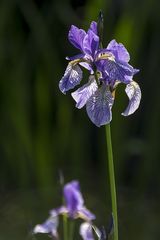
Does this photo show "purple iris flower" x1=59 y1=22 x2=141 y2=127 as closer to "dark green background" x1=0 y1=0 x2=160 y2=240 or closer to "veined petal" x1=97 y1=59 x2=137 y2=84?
"veined petal" x1=97 y1=59 x2=137 y2=84

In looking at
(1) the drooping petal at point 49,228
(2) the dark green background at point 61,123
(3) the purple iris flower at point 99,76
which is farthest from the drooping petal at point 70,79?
(2) the dark green background at point 61,123

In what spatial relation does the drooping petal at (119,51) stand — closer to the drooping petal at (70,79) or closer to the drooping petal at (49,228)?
the drooping petal at (70,79)

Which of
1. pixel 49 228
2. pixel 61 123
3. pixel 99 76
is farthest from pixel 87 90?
pixel 61 123

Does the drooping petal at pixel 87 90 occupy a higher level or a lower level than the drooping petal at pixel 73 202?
higher

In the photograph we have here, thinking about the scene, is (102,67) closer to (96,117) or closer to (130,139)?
(96,117)

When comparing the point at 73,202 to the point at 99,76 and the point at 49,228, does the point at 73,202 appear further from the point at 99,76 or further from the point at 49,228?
the point at 99,76

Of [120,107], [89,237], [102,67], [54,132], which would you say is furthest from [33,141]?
[102,67]

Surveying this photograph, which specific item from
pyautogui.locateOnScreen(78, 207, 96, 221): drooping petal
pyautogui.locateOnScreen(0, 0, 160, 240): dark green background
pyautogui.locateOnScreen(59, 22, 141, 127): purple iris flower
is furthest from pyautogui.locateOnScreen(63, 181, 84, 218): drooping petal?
pyautogui.locateOnScreen(0, 0, 160, 240): dark green background
